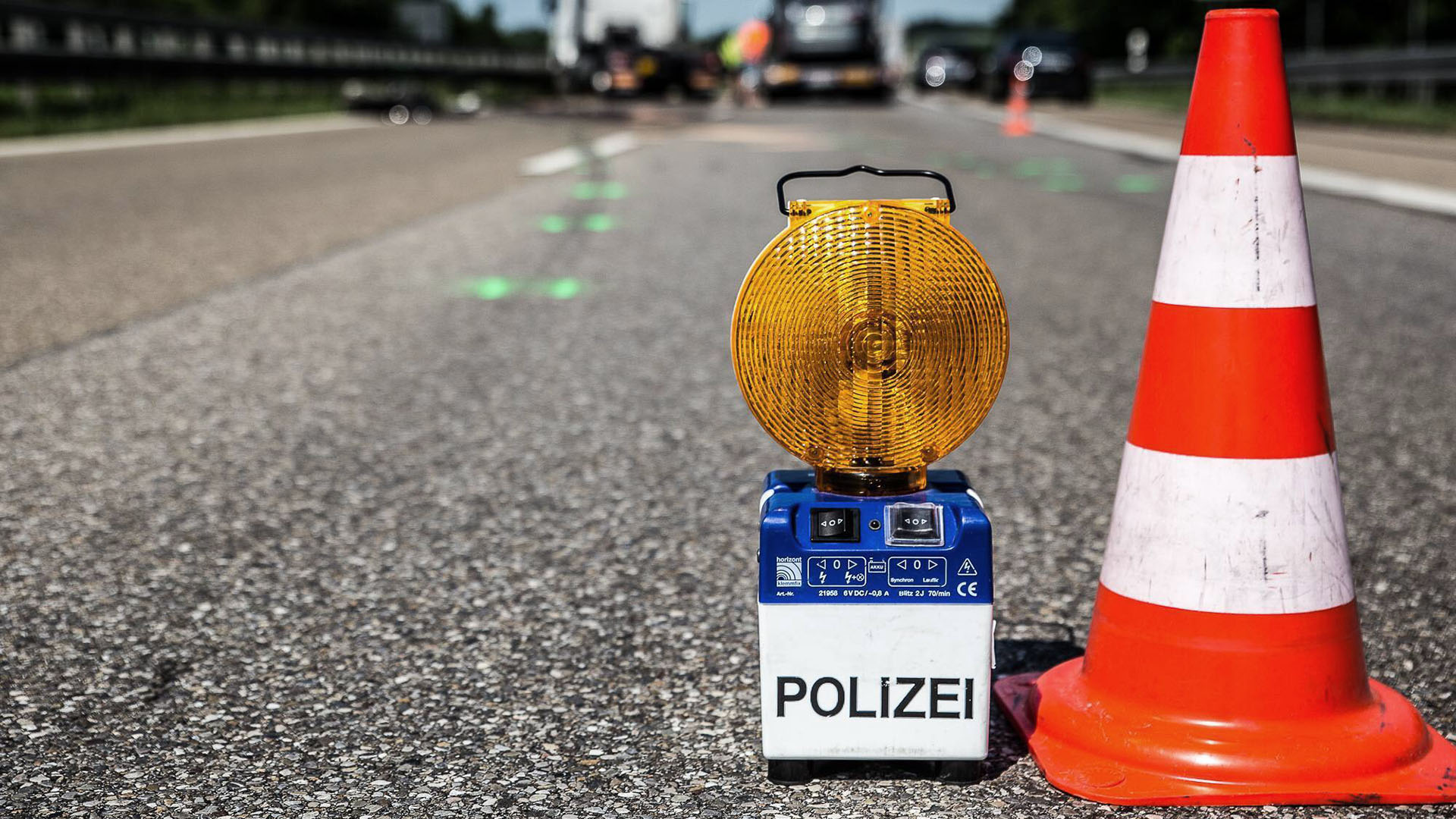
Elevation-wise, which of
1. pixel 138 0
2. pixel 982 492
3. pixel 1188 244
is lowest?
pixel 982 492

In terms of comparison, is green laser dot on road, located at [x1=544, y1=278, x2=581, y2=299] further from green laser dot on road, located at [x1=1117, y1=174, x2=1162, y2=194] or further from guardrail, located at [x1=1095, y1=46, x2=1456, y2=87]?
guardrail, located at [x1=1095, y1=46, x2=1456, y2=87]

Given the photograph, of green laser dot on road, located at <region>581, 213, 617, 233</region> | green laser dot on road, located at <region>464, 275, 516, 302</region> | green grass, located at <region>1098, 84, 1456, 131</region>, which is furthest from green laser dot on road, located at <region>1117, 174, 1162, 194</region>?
green laser dot on road, located at <region>464, 275, 516, 302</region>

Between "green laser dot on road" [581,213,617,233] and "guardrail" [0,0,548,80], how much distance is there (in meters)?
Result: 12.4

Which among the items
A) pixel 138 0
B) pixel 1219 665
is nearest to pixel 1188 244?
pixel 1219 665

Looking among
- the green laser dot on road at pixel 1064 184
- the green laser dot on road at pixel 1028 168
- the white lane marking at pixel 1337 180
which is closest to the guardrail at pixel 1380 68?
the white lane marking at pixel 1337 180

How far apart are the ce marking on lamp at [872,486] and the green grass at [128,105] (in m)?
17.7

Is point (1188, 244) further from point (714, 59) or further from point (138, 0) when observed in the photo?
point (138, 0)

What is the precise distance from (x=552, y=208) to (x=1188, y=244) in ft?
28.6

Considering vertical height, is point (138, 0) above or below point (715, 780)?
above

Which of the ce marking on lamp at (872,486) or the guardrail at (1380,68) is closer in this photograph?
the ce marking on lamp at (872,486)

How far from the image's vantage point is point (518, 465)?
4.17 m

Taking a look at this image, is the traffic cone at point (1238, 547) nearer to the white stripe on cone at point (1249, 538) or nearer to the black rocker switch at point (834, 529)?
the white stripe on cone at point (1249, 538)

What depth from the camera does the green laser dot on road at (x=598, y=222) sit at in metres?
9.53

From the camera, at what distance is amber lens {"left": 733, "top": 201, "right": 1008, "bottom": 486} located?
2180mm
